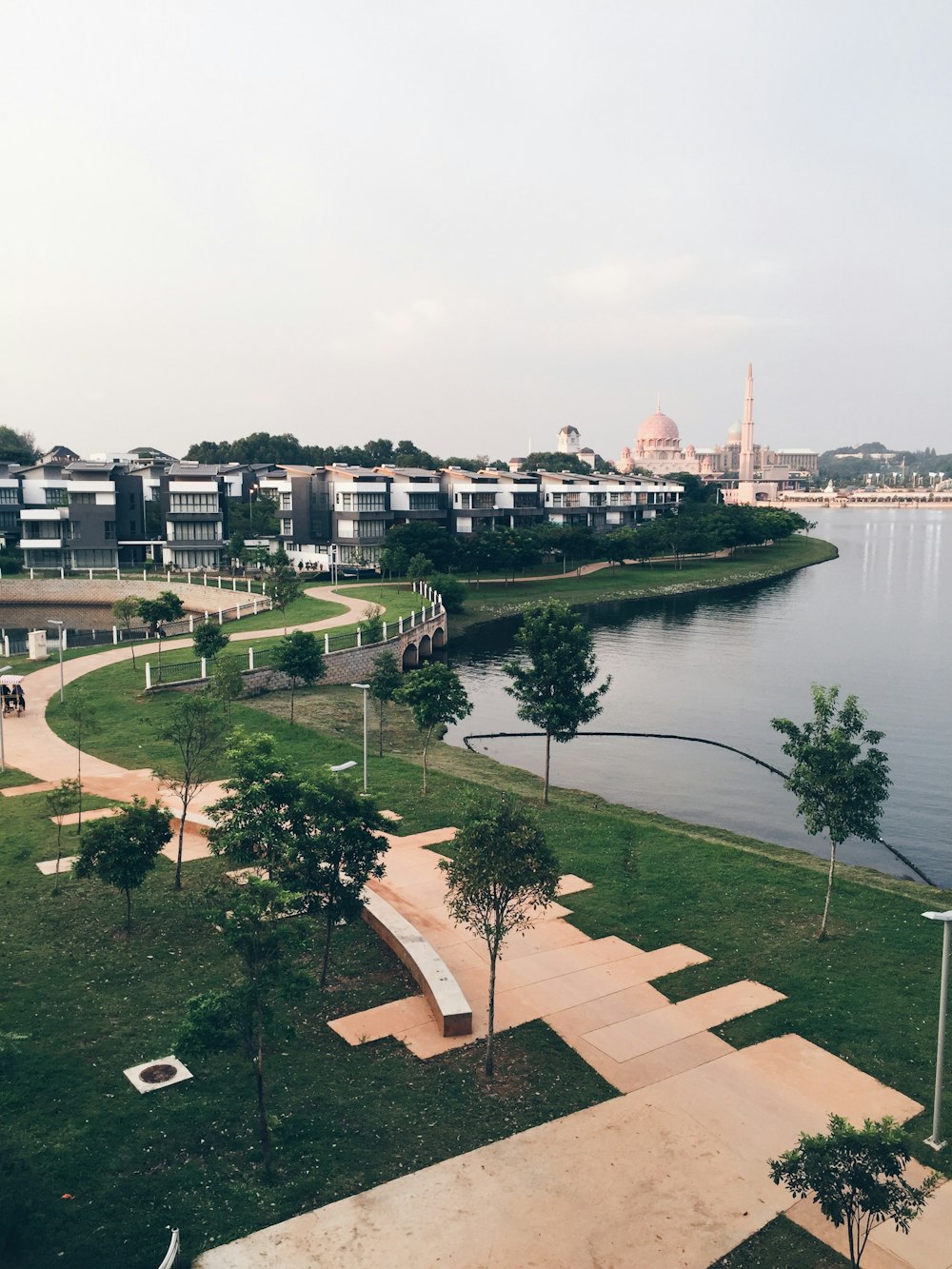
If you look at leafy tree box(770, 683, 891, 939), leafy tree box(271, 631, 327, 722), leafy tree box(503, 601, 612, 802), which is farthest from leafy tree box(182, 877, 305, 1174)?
leafy tree box(271, 631, 327, 722)

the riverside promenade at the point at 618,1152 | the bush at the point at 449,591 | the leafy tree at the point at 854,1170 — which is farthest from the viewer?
the bush at the point at 449,591

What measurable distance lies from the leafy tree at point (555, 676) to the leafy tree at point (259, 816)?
1448 centimetres

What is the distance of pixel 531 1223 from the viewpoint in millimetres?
13789

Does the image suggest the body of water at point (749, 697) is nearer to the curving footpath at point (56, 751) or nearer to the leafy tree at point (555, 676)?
the leafy tree at point (555, 676)

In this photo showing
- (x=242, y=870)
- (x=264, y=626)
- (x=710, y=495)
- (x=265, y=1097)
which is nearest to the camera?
(x=265, y=1097)

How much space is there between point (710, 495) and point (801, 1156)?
188164mm

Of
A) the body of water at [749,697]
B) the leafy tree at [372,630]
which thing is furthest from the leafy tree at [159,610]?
the body of water at [749,697]

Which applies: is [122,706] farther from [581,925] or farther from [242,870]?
[581,925]

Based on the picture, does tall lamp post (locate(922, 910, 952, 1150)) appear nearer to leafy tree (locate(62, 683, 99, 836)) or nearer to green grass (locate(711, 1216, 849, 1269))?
green grass (locate(711, 1216, 849, 1269))

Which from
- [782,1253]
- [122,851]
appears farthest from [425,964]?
[782,1253]

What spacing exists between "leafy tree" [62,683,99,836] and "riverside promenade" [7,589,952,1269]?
1411cm

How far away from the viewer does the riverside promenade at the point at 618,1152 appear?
13383 mm

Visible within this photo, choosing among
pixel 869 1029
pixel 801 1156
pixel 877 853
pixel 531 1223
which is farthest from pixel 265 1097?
pixel 877 853

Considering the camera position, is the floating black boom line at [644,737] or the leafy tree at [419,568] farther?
the leafy tree at [419,568]
